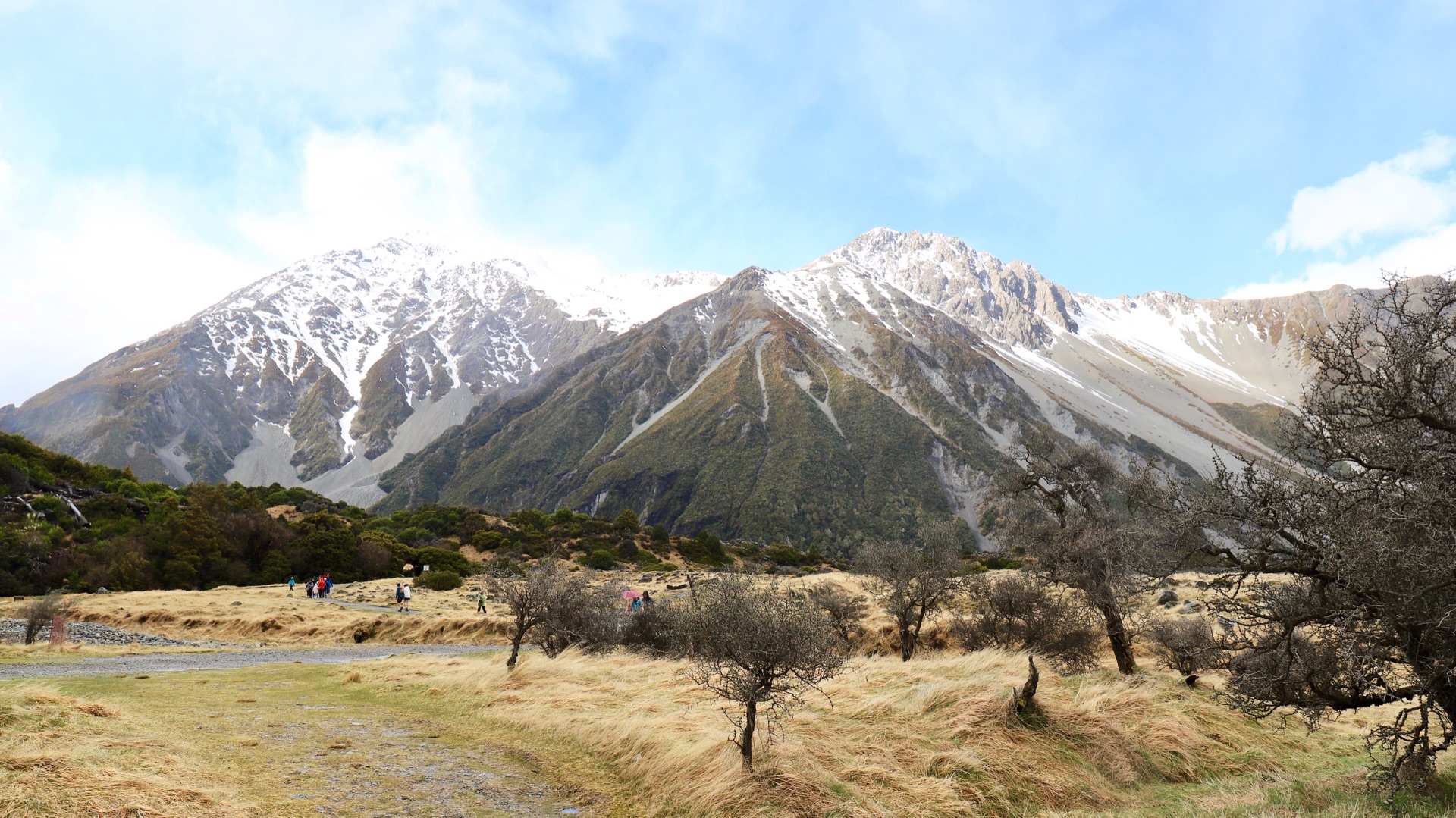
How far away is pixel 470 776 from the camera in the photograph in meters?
10.3

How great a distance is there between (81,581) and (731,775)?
174 feet

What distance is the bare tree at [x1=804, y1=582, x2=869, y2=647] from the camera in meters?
28.4

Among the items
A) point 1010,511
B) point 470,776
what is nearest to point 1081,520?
point 1010,511

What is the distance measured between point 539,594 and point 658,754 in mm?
11988

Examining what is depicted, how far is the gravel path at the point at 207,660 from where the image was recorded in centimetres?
1870

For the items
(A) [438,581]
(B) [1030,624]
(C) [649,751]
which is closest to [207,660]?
(C) [649,751]

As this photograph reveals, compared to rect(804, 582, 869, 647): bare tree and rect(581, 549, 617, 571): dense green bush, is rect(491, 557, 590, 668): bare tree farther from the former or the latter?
rect(581, 549, 617, 571): dense green bush

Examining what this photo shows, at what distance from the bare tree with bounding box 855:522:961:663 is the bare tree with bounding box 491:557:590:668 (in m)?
12.6

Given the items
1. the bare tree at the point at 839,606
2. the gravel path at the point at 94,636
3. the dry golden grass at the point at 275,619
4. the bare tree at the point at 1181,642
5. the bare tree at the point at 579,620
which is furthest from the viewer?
the dry golden grass at the point at 275,619

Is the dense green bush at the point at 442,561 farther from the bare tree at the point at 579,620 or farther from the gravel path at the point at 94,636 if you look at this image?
the bare tree at the point at 579,620

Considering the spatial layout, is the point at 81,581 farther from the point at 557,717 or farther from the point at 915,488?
the point at 915,488

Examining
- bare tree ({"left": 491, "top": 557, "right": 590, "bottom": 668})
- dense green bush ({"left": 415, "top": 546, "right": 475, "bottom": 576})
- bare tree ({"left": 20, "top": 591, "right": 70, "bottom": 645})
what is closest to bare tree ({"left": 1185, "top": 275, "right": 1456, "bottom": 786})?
bare tree ({"left": 491, "top": 557, "right": 590, "bottom": 668})

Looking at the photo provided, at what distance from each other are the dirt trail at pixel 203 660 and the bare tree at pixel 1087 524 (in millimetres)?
25564

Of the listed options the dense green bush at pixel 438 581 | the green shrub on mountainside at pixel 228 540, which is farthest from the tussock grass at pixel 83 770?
the dense green bush at pixel 438 581
